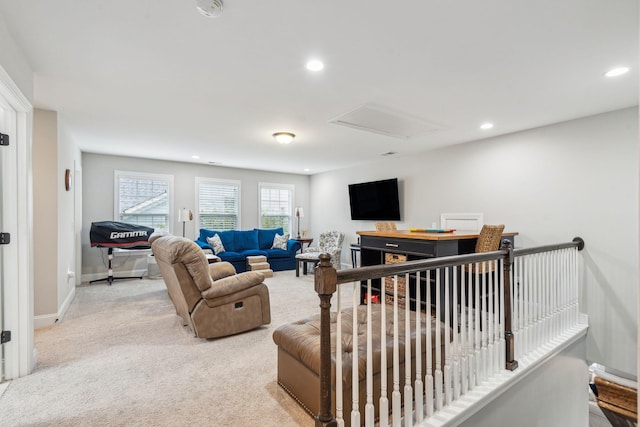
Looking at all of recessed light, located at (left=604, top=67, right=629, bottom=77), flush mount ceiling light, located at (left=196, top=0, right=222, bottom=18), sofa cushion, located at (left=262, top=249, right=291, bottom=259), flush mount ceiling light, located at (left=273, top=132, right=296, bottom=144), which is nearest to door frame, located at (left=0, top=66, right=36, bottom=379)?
flush mount ceiling light, located at (left=196, top=0, right=222, bottom=18)

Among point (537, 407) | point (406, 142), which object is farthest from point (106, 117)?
point (537, 407)

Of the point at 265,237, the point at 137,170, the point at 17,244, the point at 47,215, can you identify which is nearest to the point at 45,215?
the point at 47,215

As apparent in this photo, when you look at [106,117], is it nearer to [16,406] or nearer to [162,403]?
[16,406]

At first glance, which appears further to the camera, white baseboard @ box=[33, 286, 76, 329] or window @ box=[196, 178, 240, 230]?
window @ box=[196, 178, 240, 230]

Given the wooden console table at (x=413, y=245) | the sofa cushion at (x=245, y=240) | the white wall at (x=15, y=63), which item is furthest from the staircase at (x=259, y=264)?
the white wall at (x=15, y=63)

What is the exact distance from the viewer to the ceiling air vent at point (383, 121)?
3.51m

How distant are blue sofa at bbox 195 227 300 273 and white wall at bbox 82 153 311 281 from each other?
545 mm

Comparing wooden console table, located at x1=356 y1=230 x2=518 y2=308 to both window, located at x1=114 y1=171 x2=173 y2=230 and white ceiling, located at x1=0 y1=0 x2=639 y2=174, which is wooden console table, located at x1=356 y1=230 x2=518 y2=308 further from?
window, located at x1=114 y1=171 x2=173 y2=230

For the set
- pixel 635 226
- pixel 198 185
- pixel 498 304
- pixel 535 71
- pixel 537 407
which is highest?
pixel 535 71

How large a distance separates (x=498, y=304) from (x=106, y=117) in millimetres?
4687

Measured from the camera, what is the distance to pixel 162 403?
204 cm

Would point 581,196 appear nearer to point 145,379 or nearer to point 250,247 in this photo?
point 145,379

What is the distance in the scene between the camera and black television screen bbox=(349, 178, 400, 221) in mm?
6195

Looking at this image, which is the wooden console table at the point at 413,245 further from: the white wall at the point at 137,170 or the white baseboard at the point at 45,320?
the white wall at the point at 137,170
